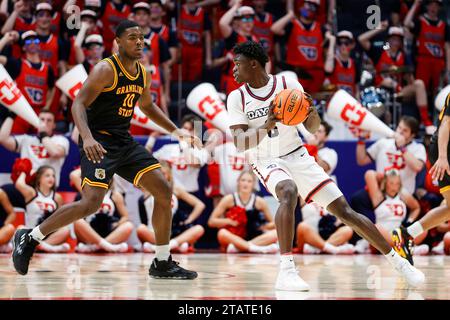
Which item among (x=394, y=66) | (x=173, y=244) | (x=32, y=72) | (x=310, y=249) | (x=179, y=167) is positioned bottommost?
(x=310, y=249)

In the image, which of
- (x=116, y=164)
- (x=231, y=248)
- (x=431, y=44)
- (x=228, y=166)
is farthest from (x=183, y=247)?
(x=431, y=44)

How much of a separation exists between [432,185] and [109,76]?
5598mm

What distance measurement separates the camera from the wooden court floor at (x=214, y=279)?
5609 millimetres

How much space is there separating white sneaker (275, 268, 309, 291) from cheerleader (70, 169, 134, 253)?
15.6 ft

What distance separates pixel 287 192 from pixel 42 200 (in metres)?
5.10

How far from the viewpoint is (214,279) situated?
6.91 m

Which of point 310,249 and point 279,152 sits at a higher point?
point 279,152

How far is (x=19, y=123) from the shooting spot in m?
11.2

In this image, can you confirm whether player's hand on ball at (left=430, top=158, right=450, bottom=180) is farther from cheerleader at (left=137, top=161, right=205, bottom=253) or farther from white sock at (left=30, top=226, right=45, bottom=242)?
cheerleader at (left=137, top=161, right=205, bottom=253)

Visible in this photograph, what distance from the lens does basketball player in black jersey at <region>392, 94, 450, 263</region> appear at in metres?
6.76

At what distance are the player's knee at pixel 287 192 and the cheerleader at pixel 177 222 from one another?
445cm

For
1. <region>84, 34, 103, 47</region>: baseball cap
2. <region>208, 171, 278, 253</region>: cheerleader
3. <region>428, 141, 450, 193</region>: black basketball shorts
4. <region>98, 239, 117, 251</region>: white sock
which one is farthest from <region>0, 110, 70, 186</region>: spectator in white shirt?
<region>428, 141, 450, 193</region>: black basketball shorts

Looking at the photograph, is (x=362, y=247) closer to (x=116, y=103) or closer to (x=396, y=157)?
(x=396, y=157)
